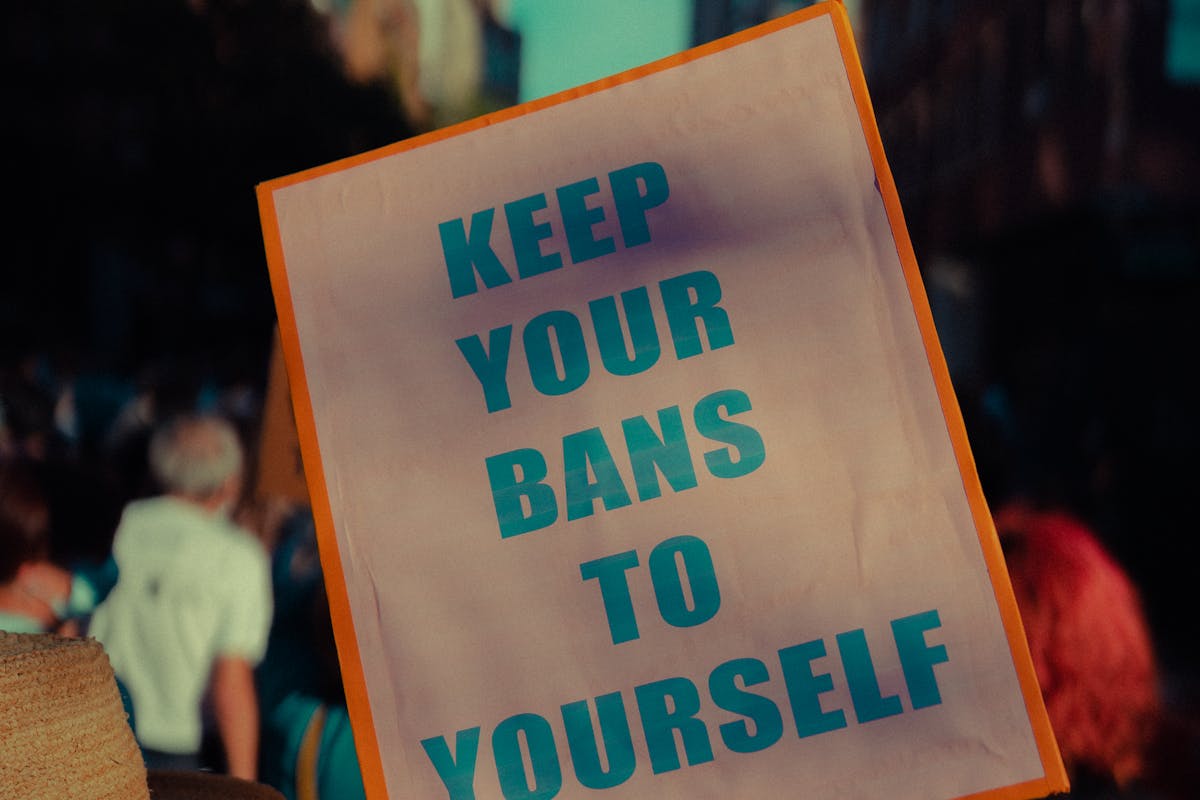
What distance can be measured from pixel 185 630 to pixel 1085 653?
6.05 feet

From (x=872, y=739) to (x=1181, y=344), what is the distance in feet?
25.5

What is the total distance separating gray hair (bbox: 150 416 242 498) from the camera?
3031 mm

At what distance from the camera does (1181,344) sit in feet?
26.7

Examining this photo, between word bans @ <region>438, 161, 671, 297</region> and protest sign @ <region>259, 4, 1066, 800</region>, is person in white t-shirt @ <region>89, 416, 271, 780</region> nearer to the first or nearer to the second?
protest sign @ <region>259, 4, 1066, 800</region>

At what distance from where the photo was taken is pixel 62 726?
1.25m

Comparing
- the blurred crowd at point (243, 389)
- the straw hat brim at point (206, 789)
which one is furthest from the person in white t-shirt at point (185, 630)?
the straw hat brim at point (206, 789)

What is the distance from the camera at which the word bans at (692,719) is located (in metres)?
1.27

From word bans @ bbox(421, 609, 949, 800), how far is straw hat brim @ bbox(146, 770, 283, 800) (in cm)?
41

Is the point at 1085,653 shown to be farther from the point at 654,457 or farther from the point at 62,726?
the point at 62,726

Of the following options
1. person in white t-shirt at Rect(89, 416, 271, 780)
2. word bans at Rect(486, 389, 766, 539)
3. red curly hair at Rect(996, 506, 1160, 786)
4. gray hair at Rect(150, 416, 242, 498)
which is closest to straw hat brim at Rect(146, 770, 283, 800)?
word bans at Rect(486, 389, 766, 539)

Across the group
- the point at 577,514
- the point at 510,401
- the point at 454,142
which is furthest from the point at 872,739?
the point at 454,142

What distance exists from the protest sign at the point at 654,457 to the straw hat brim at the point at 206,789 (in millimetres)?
360

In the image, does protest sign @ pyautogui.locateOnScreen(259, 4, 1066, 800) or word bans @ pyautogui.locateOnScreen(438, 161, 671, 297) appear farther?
word bans @ pyautogui.locateOnScreen(438, 161, 671, 297)

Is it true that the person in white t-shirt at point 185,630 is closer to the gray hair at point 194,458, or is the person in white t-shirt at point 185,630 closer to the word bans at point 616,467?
the gray hair at point 194,458
